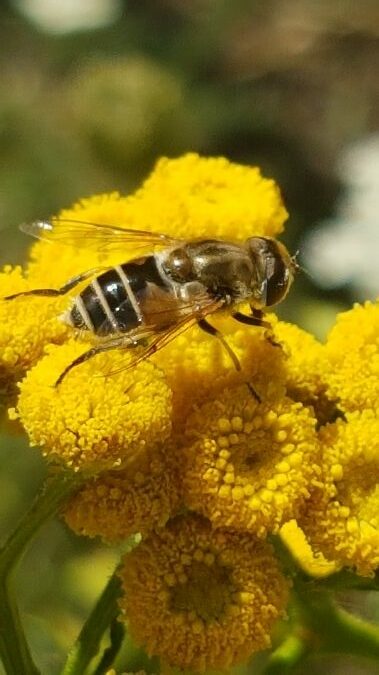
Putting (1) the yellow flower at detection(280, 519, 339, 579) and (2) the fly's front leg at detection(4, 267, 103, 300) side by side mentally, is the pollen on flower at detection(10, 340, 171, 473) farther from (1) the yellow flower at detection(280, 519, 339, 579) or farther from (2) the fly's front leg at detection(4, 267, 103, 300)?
(1) the yellow flower at detection(280, 519, 339, 579)

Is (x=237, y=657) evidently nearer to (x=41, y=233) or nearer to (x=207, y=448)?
(x=207, y=448)

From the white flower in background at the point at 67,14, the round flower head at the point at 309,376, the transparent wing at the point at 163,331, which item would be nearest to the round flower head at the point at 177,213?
the transparent wing at the point at 163,331

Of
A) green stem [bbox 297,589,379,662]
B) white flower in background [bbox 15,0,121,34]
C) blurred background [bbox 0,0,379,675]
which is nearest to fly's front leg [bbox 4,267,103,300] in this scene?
green stem [bbox 297,589,379,662]

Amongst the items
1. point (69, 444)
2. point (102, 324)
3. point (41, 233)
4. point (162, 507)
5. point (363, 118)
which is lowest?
point (162, 507)

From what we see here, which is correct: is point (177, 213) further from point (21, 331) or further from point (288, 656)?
point (288, 656)

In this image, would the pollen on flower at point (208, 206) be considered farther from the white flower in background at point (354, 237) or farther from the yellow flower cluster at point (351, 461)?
the white flower in background at point (354, 237)

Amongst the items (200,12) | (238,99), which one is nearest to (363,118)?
(238,99)
